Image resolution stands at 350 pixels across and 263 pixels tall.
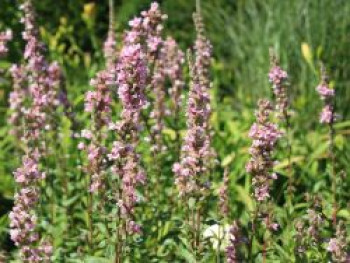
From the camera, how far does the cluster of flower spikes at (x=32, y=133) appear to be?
369 centimetres

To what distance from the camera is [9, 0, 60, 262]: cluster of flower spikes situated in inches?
145

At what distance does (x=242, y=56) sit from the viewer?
8828 millimetres

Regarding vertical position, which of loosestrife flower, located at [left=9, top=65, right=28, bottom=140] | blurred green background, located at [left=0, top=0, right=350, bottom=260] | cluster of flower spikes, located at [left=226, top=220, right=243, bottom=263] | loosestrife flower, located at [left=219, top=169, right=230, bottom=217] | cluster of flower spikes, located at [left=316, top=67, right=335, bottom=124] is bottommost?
cluster of flower spikes, located at [left=226, top=220, right=243, bottom=263]

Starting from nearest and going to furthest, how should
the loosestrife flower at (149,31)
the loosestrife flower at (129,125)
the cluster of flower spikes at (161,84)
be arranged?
the loosestrife flower at (129,125) < the loosestrife flower at (149,31) < the cluster of flower spikes at (161,84)

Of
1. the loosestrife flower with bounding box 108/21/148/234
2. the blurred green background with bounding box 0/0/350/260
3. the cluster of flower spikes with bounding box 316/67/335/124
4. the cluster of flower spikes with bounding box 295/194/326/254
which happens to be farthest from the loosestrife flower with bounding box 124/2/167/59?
the blurred green background with bounding box 0/0/350/260

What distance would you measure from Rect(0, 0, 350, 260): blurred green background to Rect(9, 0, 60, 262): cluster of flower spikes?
2.83 feet

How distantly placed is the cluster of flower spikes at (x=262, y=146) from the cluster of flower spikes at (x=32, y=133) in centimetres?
107

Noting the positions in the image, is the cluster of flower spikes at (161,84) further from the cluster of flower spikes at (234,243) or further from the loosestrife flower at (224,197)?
the cluster of flower spikes at (234,243)

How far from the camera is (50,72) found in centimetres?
544

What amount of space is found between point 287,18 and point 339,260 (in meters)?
5.31

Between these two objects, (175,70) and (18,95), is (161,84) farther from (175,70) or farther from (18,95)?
(18,95)

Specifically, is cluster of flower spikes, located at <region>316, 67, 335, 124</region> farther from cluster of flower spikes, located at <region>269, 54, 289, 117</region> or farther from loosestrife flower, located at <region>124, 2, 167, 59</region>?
loosestrife flower, located at <region>124, 2, 167, 59</region>

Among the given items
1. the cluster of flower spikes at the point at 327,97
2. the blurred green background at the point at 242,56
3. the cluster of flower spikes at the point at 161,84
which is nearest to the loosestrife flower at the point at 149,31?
the cluster of flower spikes at the point at 161,84

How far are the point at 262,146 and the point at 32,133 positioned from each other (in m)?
1.73
